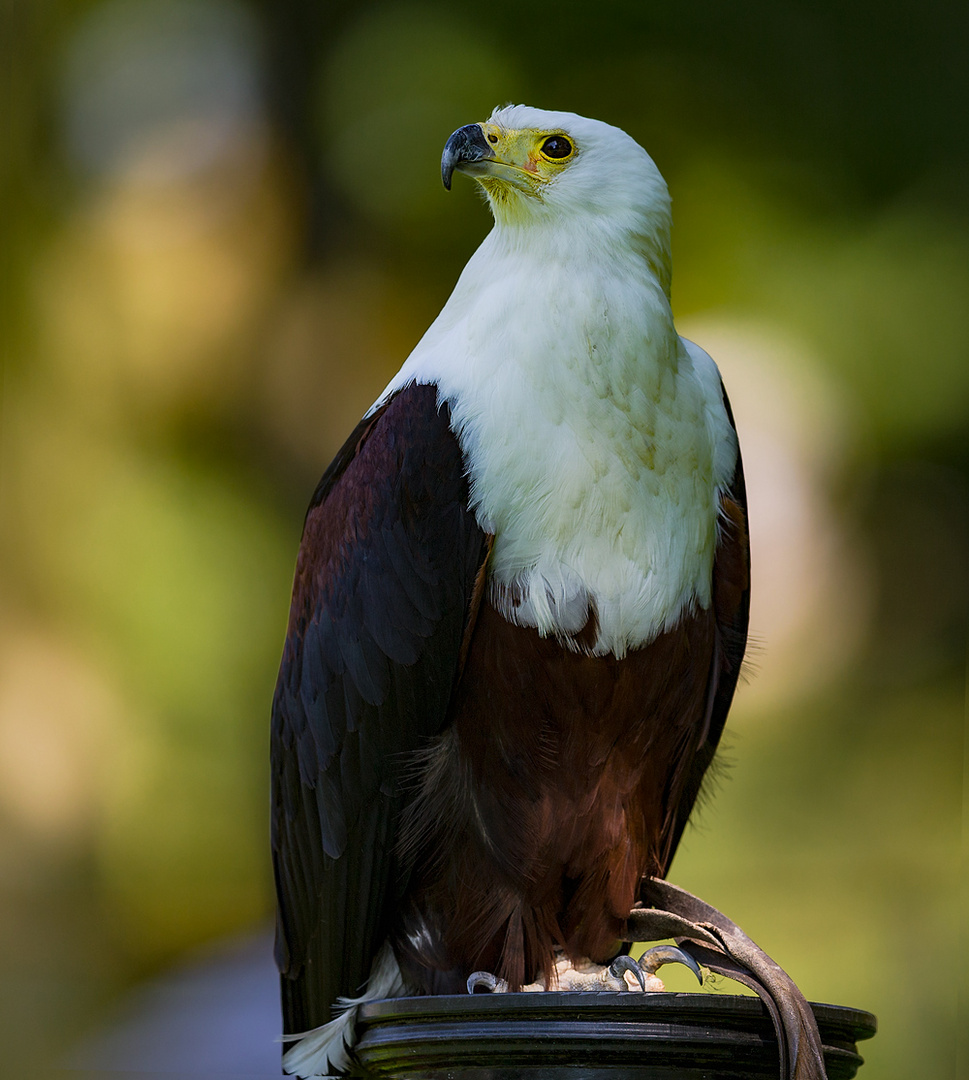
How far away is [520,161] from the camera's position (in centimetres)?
200

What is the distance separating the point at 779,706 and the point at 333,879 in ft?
9.44

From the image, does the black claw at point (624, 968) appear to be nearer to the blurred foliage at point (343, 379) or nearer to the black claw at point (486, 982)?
the black claw at point (486, 982)

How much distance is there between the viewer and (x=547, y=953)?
1872mm

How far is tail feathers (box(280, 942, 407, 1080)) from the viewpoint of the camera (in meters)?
1.93

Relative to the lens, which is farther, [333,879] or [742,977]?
[333,879]

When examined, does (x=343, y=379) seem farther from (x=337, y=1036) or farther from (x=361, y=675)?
(x=337, y=1036)

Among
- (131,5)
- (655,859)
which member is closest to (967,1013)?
(655,859)

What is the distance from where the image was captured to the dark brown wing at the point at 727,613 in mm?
2035

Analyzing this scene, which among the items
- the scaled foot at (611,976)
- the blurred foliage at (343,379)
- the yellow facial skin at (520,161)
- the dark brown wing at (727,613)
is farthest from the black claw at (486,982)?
the blurred foliage at (343,379)

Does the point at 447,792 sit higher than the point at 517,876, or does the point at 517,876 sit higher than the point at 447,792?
the point at 447,792

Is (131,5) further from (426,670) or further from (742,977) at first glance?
(742,977)

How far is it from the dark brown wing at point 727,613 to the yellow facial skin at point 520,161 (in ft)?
1.66

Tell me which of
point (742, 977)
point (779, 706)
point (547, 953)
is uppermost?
point (779, 706)

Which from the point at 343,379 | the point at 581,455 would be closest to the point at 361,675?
the point at 581,455
